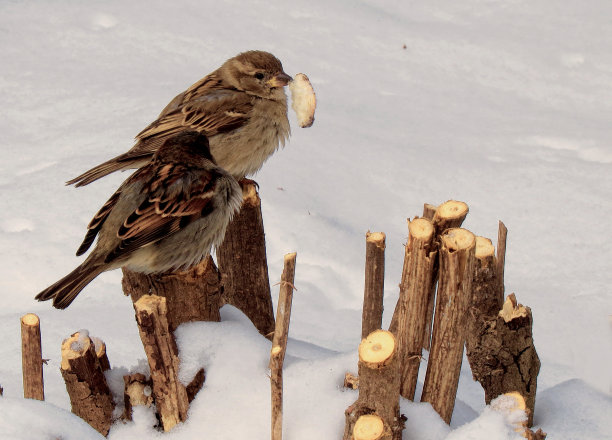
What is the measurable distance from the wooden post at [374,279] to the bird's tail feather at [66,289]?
3.57 ft

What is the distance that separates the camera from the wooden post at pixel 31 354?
3.23 metres

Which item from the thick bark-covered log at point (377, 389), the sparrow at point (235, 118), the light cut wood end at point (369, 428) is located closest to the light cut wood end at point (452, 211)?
the thick bark-covered log at point (377, 389)

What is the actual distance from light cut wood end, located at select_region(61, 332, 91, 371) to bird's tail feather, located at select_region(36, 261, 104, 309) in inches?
13.0

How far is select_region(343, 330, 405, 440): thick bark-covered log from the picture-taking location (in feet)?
8.84

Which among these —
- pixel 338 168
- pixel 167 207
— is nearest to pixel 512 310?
pixel 167 207

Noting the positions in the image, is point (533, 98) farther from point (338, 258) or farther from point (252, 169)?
point (252, 169)

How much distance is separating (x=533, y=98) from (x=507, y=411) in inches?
191

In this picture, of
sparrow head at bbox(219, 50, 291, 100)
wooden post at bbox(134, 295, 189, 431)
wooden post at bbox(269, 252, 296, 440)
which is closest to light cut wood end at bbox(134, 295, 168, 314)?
wooden post at bbox(134, 295, 189, 431)

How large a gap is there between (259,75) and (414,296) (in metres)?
2.25

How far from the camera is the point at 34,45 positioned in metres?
7.63

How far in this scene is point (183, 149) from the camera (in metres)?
3.85

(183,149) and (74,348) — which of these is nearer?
(74,348)

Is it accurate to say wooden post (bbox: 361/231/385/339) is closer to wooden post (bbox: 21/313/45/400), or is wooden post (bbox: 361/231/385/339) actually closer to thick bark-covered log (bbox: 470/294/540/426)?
thick bark-covered log (bbox: 470/294/540/426)

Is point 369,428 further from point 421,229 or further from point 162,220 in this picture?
point 162,220
